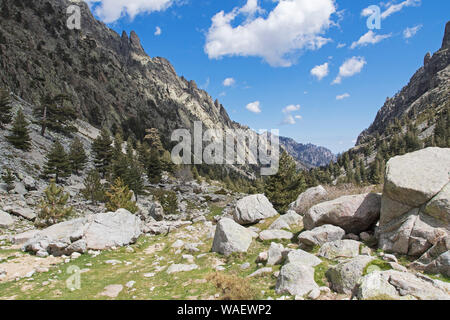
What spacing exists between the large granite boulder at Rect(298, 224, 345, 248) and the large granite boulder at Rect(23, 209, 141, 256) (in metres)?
13.5

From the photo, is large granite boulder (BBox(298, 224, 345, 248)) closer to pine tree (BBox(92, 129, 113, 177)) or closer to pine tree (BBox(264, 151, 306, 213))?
pine tree (BBox(264, 151, 306, 213))

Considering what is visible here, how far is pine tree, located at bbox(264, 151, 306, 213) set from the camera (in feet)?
109

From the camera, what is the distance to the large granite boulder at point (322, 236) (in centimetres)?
1173

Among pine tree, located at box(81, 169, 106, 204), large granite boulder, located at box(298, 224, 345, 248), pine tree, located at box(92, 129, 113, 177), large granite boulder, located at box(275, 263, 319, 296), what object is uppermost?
pine tree, located at box(92, 129, 113, 177)

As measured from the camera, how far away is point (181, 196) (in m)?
50.4

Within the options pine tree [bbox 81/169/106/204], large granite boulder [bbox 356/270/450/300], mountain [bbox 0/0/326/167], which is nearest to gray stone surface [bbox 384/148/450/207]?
large granite boulder [bbox 356/270/450/300]

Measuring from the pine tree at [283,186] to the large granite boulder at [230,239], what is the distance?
1968 centimetres

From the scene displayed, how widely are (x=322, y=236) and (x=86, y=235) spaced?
1569 centimetres

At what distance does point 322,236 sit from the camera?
38.7 feet

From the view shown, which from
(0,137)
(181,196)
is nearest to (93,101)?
(0,137)

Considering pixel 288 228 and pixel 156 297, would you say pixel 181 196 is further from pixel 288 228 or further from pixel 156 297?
pixel 156 297

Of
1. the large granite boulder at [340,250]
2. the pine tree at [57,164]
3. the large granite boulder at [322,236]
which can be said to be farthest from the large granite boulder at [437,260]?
the pine tree at [57,164]

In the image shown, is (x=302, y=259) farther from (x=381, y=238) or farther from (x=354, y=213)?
(x=354, y=213)

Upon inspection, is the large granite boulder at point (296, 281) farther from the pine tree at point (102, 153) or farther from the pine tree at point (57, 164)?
the pine tree at point (102, 153)
